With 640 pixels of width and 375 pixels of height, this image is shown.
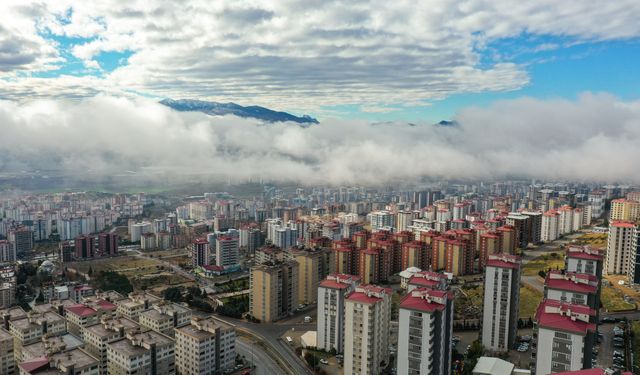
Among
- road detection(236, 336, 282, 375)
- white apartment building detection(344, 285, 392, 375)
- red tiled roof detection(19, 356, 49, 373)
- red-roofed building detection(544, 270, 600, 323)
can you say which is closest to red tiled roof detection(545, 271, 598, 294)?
red-roofed building detection(544, 270, 600, 323)

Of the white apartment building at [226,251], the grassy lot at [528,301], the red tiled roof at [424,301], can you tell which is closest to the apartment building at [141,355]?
the red tiled roof at [424,301]

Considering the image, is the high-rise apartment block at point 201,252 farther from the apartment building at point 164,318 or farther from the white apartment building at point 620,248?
the white apartment building at point 620,248

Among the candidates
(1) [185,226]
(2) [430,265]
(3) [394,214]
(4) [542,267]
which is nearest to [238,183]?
(1) [185,226]

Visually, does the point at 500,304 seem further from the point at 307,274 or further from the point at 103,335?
the point at 103,335

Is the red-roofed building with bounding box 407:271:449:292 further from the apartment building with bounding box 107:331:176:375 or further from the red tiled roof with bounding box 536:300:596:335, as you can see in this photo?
the apartment building with bounding box 107:331:176:375

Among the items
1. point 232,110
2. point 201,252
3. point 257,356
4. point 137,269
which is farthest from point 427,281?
point 232,110

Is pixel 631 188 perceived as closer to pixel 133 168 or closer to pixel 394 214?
pixel 394 214
